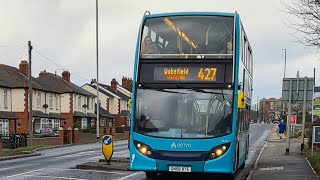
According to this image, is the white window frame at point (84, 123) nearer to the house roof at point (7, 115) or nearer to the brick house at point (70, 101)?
the brick house at point (70, 101)

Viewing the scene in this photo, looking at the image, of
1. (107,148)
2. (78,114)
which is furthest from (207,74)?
(78,114)

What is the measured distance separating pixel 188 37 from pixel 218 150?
9.47ft

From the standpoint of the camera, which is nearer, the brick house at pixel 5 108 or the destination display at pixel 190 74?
the destination display at pixel 190 74

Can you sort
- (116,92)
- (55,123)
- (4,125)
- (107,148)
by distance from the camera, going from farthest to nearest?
(116,92) → (55,123) → (4,125) → (107,148)

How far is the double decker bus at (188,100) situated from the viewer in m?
11.0

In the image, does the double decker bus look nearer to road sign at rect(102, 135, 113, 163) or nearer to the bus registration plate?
the bus registration plate

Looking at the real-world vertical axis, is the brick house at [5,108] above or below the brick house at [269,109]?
above

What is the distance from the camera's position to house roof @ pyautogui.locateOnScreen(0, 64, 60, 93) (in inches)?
2061

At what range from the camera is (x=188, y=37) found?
11.7m

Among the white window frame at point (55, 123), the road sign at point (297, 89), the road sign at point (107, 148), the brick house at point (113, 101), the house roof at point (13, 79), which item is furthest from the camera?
the brick house at point (113, 101)

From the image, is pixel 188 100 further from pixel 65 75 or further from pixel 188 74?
pixel 65 75

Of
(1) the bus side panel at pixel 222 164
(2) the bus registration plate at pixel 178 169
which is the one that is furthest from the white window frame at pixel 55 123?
(1) the bus side panel at pixel 222 164

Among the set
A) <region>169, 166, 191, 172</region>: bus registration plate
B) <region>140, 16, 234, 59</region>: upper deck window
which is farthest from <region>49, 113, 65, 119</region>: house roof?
<region>169, 166, 191, 172</region>: bus registration plate

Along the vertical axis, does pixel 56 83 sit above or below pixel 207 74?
above
